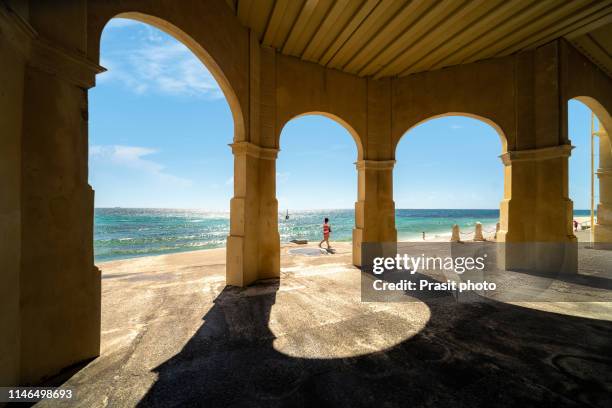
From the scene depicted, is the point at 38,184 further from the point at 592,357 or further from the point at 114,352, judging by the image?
the point at 592,357

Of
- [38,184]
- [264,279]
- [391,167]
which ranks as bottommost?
[264,279]

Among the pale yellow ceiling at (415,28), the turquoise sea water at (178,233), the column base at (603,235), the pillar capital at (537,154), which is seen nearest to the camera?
the pale yellow ceiling at (415,28)

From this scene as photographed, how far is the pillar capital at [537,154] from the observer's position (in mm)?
6863

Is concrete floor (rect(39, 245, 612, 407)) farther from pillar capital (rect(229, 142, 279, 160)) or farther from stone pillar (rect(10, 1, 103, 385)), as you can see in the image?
pillar capital (rect(229, 142, 279, 160))

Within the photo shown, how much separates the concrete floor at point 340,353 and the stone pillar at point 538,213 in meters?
2.71

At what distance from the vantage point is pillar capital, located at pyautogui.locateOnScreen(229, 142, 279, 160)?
6.13 meters

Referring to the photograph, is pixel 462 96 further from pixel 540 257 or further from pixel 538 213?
pixel 540 257

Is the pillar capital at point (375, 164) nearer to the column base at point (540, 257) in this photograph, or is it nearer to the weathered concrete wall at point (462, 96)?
the weathered concrete wall at point (462, 96)

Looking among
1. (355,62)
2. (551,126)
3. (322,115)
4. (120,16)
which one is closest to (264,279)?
(322,115)

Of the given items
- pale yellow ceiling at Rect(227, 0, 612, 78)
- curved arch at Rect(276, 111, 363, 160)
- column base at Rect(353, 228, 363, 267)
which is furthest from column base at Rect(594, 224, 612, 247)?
curved arch at Rect(276, 111, 363, 160)

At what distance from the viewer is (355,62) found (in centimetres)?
741

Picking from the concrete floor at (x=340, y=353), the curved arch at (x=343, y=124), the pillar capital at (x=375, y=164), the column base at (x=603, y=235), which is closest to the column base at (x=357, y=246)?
the pillar capital at (x=375, y=164)

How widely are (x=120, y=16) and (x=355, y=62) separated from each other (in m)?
5.87

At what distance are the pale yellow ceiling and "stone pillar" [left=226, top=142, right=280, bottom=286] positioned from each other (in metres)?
3.01
